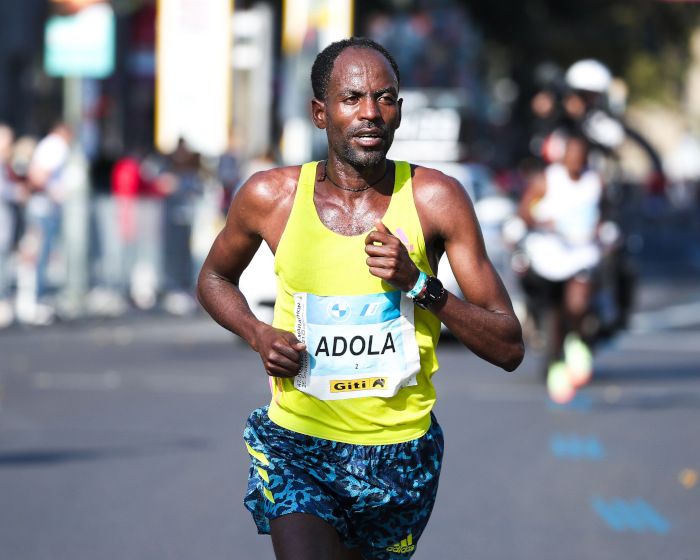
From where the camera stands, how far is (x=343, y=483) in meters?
3.83

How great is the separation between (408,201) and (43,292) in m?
12.1

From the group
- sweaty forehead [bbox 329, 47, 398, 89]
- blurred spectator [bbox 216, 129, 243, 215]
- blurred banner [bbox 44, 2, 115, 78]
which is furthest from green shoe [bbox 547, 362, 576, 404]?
blurred spectator [bbox 216, 129, 243, 215]

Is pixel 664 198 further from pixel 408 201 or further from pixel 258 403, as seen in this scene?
pixel 408 201

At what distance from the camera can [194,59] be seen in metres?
21.3

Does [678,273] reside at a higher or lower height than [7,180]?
lower

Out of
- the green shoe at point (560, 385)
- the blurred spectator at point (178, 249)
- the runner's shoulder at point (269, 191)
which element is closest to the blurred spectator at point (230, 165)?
the blurred spectator at point (178, 249)

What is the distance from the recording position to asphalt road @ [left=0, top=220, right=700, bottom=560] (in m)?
6.31

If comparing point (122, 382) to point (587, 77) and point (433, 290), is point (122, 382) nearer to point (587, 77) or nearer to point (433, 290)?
point (587, 77)

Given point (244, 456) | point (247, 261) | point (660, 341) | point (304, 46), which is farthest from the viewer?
point (304, 46)

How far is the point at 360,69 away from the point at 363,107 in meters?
0.12

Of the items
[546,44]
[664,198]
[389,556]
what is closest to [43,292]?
[389,556]

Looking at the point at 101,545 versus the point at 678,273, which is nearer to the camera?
the point at 101,545

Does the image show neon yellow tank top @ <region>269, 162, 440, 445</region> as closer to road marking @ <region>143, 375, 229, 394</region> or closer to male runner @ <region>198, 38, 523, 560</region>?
male runner @ <region>198, 38, 523, 560</region>

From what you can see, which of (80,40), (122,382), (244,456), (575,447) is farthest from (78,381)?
(80,40)
